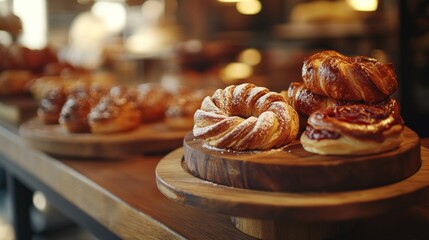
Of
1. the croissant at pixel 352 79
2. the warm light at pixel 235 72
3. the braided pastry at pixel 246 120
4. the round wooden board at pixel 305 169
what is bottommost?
the warm light at pixel 235 72

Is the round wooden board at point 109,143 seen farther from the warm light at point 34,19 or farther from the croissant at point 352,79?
the warm light at point 34,19

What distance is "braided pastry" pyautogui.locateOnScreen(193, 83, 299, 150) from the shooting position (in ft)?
3.73

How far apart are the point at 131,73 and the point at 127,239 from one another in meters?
5.62

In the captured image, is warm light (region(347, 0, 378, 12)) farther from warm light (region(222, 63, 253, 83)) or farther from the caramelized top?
the caramelized top

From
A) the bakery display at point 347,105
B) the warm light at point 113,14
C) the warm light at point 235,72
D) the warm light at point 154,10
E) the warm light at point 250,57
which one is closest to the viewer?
the bakery display at point 347,105

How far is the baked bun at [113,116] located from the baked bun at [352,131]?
43.6 inches

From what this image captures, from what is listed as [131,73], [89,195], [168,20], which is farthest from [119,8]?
[89,195]

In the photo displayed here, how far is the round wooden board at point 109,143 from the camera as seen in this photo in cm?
196

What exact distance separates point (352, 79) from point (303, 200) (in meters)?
0.36

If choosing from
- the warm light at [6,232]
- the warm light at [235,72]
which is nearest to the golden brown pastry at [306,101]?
the warm light at [6,232]

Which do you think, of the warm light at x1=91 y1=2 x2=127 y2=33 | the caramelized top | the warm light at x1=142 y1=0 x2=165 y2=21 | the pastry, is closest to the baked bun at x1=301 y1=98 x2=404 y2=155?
the caramelized top

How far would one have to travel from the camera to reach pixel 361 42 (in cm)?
530

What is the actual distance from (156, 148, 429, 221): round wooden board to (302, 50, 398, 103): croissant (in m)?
0.22

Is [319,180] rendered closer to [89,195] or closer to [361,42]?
[89,195]
